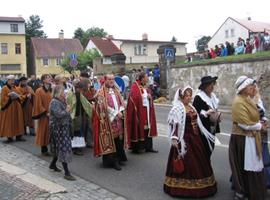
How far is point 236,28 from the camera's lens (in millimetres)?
64875

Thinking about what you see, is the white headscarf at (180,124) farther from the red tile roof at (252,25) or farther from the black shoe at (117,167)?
the red tile roof at (252,25)

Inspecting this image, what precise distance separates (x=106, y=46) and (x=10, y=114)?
51.7 m

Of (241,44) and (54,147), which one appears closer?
(54,147)

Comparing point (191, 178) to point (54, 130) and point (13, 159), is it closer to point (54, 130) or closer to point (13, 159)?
point (54, 130)

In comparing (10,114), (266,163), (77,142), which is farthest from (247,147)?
(10,114)

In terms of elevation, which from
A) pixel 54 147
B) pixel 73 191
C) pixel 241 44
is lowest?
pixel 73 191

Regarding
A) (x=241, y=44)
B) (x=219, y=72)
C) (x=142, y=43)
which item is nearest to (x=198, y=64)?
(x=219, y=72)

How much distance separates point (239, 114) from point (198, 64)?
15.8m

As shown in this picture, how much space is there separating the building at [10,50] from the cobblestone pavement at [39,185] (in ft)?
203

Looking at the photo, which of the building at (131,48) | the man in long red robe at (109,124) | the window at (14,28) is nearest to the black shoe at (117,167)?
the man in long red robe at (109,124)

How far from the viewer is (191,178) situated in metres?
6.34

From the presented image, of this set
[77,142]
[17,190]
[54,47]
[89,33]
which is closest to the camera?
[17,190]

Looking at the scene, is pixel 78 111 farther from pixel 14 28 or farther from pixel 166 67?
pixel 14 28

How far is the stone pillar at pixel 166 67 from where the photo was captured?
23908 millimetres
